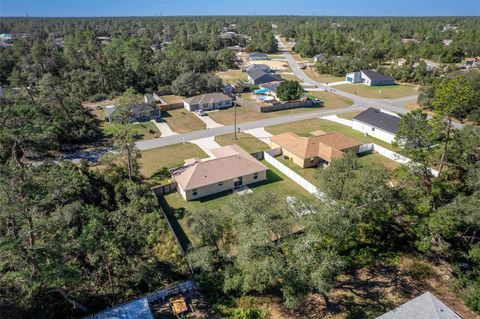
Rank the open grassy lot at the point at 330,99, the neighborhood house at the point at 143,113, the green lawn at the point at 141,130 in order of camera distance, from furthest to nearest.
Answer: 1. the open grassy lot at the point at 330,99
2. the neighborhood house at the point at 143,113
3. the green lawn at the point at 141,130

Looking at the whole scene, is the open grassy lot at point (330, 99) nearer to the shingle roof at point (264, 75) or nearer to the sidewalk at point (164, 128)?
the shingle roof at point (264, 75)

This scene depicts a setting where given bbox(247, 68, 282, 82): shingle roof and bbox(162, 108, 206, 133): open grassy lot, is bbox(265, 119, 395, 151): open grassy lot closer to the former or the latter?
bbox(162, 108, 206, 133): open grassy lot

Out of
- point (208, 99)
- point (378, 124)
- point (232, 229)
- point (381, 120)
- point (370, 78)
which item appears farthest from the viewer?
point (370, 78)

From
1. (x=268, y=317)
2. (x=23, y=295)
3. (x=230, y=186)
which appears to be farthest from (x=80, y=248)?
(x=230, y=186)

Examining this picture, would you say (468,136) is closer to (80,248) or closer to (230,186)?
(230,186)

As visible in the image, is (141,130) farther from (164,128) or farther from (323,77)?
(323,77)

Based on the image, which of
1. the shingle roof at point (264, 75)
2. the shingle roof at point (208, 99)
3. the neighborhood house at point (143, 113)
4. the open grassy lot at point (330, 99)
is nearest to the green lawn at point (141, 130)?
the neighborhood house at point (143, 113)

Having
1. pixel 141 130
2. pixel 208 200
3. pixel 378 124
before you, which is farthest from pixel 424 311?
pixel 141 130

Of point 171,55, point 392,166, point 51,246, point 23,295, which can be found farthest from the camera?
point 171,55
